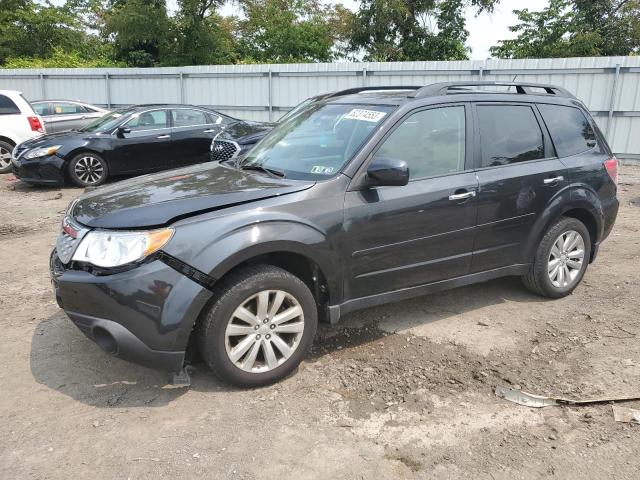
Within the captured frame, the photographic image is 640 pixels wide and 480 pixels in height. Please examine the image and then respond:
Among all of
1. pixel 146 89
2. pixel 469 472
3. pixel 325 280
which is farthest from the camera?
pixel 146 89

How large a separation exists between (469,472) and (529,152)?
8.98ft

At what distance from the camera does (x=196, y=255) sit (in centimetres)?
305

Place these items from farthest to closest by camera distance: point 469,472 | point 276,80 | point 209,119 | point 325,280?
point 276,80, point 209,119, point 325,280, point 469,472

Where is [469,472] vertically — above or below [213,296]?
below

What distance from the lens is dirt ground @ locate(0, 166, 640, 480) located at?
2.73 meters

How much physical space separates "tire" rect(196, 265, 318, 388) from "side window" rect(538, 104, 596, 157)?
266cm

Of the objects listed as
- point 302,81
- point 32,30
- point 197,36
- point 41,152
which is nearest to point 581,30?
point 302,81

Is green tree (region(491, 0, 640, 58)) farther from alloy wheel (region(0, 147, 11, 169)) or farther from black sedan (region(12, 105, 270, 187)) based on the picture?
alloy wheel (region(0, 147, 11, 169))

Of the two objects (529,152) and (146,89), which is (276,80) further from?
(529,152)

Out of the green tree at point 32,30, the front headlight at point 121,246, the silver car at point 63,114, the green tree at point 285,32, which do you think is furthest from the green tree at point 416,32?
the front headlight at point 121,246

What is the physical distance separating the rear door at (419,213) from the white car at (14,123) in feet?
32.3

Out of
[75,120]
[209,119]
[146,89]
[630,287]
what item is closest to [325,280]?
[630,287]

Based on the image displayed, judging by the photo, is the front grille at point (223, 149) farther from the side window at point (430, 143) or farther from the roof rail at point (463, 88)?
the side window at point (430, 143)

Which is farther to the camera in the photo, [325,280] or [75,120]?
[75,120]
